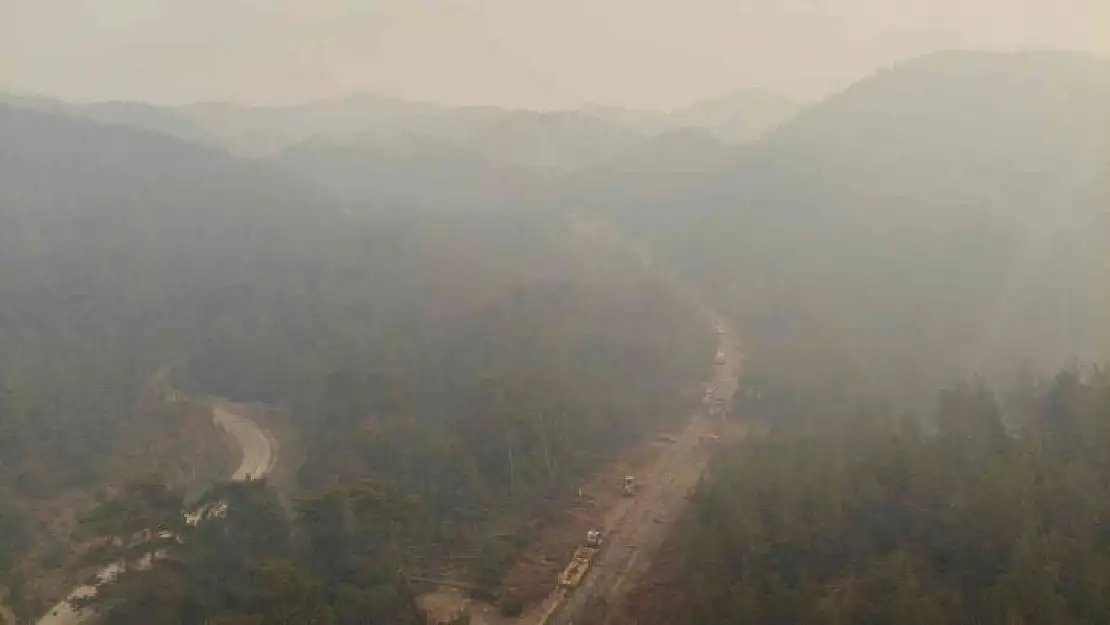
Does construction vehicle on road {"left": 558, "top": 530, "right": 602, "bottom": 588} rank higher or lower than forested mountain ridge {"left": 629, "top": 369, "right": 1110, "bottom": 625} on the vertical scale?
lower

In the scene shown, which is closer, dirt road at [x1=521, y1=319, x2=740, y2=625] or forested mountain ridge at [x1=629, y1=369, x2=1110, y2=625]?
forested mountain ridge at [x1=629, y1=369, x2=1110, y2=625]

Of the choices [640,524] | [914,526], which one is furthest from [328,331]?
[914,526]

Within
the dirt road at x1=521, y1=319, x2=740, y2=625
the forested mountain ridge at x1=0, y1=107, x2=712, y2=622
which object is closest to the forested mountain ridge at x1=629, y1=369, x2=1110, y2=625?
the dirt road at x1=521, y1=319, x2=740, y2=625

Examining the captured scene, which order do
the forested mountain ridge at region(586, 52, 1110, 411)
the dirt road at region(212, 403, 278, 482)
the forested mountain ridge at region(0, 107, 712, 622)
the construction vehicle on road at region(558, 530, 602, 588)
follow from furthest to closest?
the forested mountain ridge at region(586, 52, 1110, 411)
the dirt road at region(212, 403, 278, 482)
the forested mountain ridge at region(0, 107, 712, 622)
the construction vehicle on road at region(558, 530, 602, 588)

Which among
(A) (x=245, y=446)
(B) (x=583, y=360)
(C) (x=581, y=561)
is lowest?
(C) (x=581, y=561)

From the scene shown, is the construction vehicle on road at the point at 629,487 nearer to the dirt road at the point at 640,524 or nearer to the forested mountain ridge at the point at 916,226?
the dirt road at the point at 640,524

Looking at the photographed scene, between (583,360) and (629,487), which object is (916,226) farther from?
(629,487)

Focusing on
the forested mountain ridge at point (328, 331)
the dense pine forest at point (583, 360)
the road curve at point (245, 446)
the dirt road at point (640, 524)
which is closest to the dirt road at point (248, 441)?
the road curve at point (245, 446)

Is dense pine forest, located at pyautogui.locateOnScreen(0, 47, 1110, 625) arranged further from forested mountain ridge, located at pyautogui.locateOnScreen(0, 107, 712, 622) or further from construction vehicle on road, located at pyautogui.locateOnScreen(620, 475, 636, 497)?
construction vehicle on road, located at pyautogui.locateOnScreen(620, 475, 636, 497)
